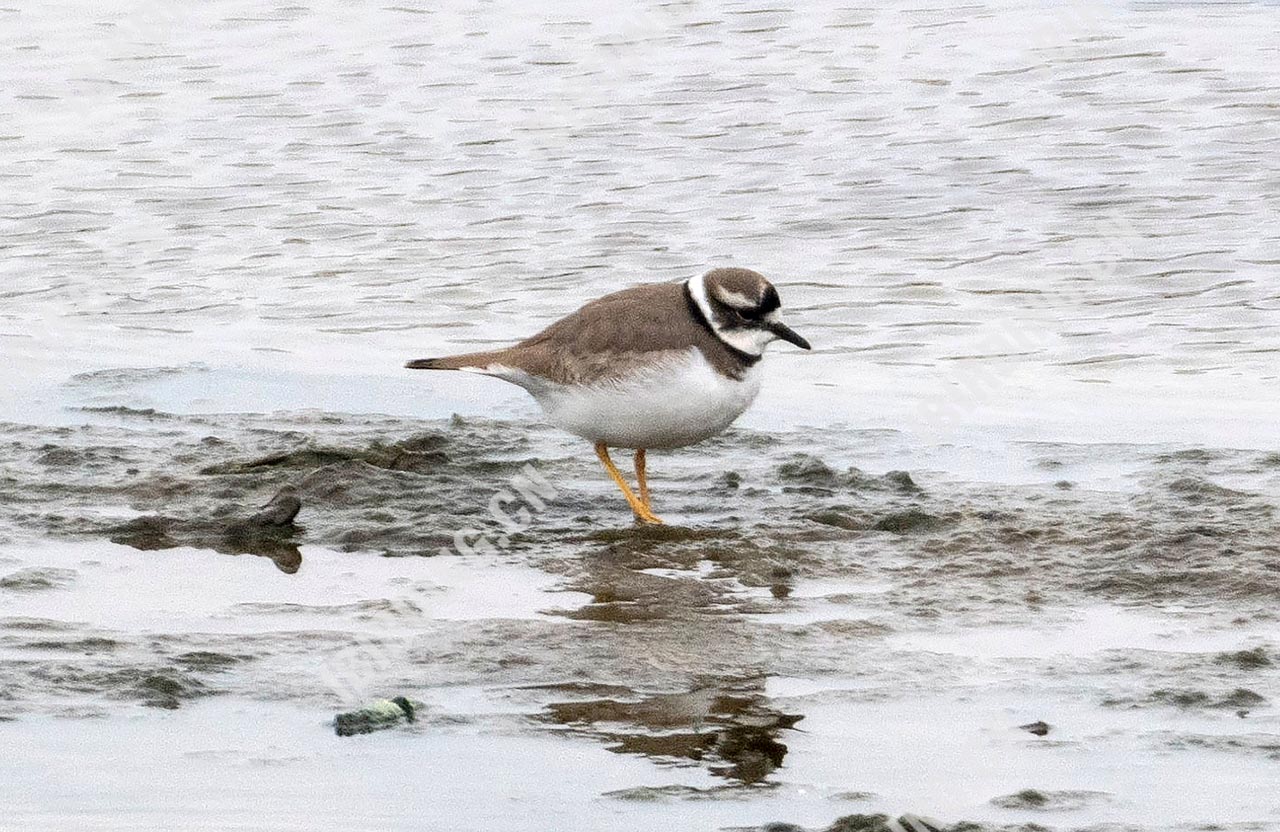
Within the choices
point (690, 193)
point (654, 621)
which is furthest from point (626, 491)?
point (690, 193)

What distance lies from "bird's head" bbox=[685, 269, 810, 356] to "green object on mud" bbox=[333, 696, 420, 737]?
2.70 meters

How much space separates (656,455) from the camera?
29.3 ft

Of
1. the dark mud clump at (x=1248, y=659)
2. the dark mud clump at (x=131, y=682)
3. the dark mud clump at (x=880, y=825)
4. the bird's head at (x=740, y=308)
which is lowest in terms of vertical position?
the dark mud clump at (x=1248, y=659)

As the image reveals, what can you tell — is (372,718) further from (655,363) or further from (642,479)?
(642,479)

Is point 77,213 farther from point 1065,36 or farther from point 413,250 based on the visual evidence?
point 1065,36

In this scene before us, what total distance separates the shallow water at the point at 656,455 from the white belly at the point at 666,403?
1.33 feet

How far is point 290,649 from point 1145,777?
8.24 ft

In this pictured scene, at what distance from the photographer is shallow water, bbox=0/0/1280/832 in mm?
5055

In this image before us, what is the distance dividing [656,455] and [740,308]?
4.89 ft

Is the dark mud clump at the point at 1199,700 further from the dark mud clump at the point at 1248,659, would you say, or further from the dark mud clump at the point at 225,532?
the dark mud clump at the point at 225,532

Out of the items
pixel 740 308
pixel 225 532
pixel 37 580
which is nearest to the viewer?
pixel 37 580

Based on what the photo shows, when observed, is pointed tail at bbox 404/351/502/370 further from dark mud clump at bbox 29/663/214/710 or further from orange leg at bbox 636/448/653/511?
dark mud clump at bbox 29/663/214/710

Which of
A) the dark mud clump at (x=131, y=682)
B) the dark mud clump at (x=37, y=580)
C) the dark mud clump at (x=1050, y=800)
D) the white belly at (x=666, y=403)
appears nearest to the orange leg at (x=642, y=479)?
the white belly at (x=666, y=403)

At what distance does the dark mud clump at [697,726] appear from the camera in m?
4.98
